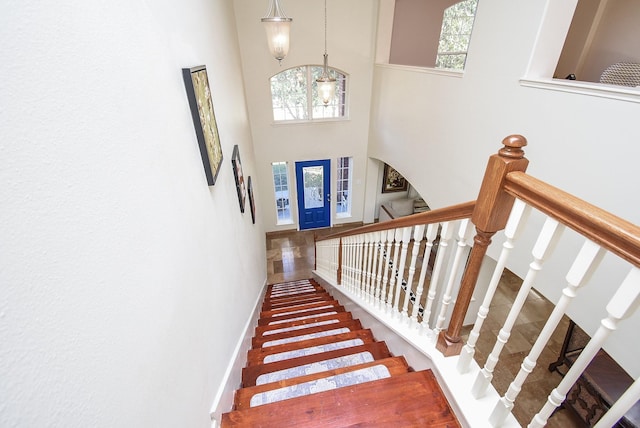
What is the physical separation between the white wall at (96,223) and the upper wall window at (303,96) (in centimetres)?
446

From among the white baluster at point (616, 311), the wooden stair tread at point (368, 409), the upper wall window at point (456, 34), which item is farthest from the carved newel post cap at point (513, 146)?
the upper wall window at point (456, 34)

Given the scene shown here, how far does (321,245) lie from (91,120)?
381 cm

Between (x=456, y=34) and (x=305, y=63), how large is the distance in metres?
2.70

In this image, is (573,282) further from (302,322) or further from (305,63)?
(305,63)

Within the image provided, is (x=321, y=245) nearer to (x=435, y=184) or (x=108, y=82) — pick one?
(x=435, y=184)

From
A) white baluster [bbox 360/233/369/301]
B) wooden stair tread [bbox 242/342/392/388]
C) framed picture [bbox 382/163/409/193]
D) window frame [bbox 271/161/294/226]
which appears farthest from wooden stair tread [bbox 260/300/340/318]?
framed picture [bbox 382/163/409/193]

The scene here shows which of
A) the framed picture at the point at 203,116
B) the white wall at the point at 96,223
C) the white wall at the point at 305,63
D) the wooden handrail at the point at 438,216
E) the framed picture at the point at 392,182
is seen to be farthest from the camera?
the framed picture at the point at 392,182

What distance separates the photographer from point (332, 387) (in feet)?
4.85

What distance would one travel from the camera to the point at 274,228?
658 centimetres

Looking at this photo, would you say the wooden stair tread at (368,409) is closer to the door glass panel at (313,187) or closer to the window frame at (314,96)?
the window frame at (314,96)

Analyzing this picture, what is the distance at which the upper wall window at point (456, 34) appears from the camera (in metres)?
4.81

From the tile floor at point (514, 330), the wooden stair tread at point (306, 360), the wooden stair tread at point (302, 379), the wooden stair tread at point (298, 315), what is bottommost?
the tile floor at point (514, 330)

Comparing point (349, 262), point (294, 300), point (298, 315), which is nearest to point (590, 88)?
point (349, 262)

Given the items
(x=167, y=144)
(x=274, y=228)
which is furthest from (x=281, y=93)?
(x=167, y=144)
